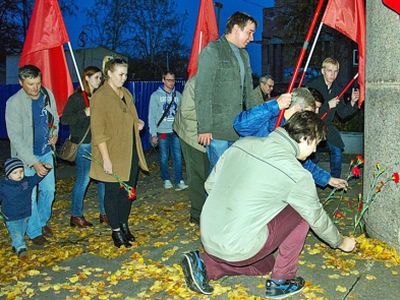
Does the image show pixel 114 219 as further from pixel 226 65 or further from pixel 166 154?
pixel 166 154

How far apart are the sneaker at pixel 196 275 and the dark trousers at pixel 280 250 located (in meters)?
0.07

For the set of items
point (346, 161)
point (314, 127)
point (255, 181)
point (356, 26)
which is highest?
point (356, 26)

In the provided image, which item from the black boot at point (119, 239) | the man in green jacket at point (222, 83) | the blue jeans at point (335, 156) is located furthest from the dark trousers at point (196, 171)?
the blue jeans at point (335, 156)

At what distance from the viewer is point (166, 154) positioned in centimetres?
901

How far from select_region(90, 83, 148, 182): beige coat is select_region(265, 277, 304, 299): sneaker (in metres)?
1.95

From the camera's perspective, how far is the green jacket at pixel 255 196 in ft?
12.5

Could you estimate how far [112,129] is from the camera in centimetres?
538

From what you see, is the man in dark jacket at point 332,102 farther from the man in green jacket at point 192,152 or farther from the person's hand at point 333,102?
the man in green jacket at point 192,152

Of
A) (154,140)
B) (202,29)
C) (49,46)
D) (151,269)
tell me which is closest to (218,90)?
(151,269)

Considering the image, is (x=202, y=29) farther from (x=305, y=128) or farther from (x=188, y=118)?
(x=305, y=128)

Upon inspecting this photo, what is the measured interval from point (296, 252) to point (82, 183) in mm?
3140

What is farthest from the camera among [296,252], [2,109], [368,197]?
[2,109]

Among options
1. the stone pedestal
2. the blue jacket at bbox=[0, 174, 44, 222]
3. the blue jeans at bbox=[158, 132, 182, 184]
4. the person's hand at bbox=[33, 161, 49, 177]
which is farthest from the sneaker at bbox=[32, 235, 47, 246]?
the stone pedestal

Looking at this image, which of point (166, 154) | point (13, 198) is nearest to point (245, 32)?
point (13, 198)
